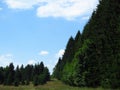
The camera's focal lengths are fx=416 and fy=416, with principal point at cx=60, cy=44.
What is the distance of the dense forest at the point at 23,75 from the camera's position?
5079 inches

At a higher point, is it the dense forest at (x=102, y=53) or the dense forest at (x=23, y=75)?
the dense forest at (x=23, y=75)

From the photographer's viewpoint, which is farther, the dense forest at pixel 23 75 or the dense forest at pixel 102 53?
the dense forest at pixel 23 75

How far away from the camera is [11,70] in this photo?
13100 centimetres

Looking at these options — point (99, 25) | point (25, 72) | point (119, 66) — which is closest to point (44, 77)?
point (25, 72)

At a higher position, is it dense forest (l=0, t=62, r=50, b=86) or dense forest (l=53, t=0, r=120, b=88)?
dense forest (l=0, t=62, r=50, b=86)

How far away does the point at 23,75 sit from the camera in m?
153

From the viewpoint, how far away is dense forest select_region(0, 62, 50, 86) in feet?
423

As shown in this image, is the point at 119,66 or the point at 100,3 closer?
the point at 119,66

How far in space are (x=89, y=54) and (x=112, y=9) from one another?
43.9 ft

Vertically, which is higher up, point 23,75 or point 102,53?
point 23,75

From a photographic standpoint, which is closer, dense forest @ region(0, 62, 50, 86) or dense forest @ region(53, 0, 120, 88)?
dense forest @ region(53, 0, 120, 88)

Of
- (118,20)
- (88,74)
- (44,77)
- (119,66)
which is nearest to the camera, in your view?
(119,66)

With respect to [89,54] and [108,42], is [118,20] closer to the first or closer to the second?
[108,42]

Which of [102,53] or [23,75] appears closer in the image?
[102,53]
